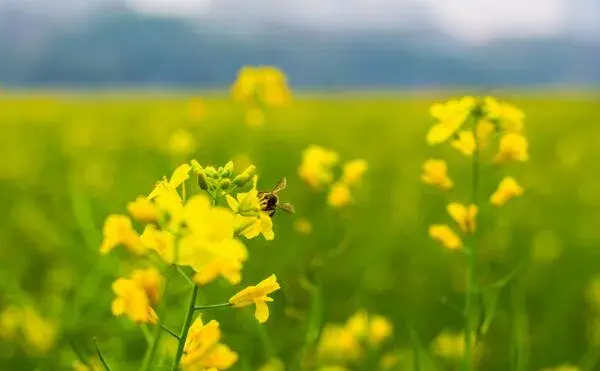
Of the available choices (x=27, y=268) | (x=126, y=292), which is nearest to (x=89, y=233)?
(x=27, y=268)

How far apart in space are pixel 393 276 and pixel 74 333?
1.39 metres

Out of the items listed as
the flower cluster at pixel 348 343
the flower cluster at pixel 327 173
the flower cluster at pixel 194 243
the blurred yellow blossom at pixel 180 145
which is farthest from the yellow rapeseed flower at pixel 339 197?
the blurred yellow blossom at pixel 180 145

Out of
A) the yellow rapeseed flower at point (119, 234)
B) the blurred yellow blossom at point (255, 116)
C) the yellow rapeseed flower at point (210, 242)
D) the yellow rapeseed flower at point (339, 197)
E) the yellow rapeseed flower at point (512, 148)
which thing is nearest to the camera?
the yellow rapeseed flower at point (210, 242)

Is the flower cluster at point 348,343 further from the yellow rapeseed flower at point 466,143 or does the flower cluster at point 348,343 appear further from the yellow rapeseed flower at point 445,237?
the yellow rapeseed flower at point 466,143

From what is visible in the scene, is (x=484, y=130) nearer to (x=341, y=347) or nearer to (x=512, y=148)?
(x=512, y=148)

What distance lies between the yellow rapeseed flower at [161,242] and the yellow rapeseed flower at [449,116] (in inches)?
23.9

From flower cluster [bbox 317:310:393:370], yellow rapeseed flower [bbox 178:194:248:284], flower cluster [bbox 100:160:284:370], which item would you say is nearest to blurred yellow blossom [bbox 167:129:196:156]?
flower cluster [bbox 317:310:393:370]

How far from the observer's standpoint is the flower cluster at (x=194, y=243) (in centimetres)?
71

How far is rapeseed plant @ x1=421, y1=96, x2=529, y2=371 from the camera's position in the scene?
1295mm

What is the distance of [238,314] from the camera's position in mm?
2273

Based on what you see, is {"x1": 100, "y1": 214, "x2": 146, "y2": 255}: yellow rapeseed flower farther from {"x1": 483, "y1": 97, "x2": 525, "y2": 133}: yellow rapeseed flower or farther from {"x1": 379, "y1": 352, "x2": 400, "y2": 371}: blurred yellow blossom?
{"x1": 379, "y1": 352, "x2": 400, "y2": 371}: blurred yellow blossom

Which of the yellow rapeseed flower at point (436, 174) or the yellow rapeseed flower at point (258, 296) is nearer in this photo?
the yellow rapeseed flower at point (258, 296)

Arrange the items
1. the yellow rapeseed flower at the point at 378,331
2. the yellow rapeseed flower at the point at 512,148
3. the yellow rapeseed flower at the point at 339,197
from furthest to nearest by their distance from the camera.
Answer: the yellow rapeseed flower at the point at 378,331 → the yellow rapeseed flower at the point at 339,197 → the yellow rapeseed flower at the point at 512,148

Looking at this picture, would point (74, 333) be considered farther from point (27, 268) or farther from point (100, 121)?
point (100, 121)
